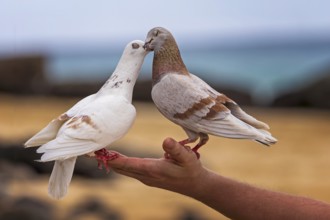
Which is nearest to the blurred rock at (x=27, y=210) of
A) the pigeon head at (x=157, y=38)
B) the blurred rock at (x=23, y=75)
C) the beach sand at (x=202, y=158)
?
the beach sand at (x=202, y=158)

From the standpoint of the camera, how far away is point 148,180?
2.96 metres

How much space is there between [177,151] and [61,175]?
0.39m

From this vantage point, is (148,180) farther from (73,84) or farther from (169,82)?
(73,84)

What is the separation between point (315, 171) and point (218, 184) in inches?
322

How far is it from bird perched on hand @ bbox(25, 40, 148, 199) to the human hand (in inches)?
3.6

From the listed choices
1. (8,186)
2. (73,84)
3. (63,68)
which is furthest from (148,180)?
(63,68)

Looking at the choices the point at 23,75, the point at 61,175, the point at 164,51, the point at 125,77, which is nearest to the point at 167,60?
the point at 164,51

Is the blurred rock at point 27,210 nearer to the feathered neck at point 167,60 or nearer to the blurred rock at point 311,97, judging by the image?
the feathered neck at point 167,60

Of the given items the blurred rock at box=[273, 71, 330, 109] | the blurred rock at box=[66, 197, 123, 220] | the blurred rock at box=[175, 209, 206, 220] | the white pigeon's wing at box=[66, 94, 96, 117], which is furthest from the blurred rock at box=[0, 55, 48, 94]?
the white pigeon's wing at box=[66, 94, 96, 117]

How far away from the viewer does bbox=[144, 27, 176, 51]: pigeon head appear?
2.66 meters

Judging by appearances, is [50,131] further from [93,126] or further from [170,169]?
[170,169]

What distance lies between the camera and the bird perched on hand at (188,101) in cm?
258

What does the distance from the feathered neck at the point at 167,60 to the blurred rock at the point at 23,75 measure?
18363 mm

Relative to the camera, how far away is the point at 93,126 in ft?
8.54
